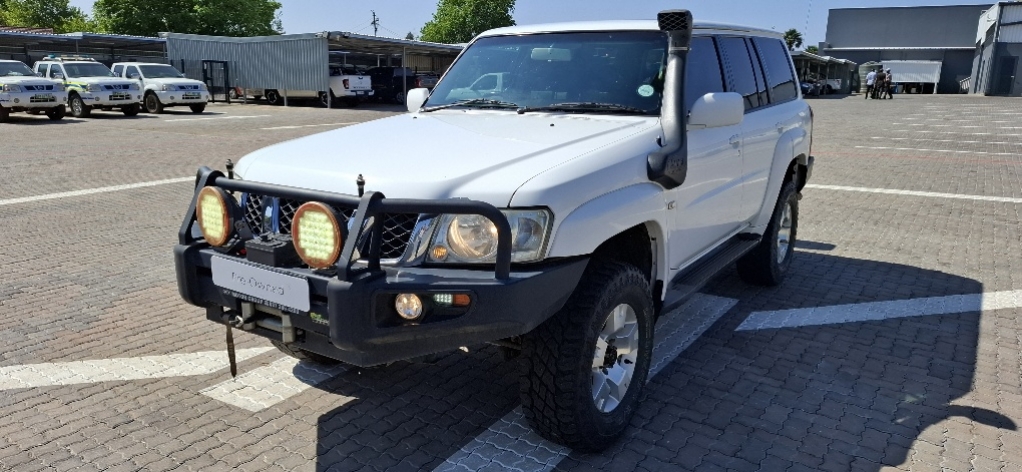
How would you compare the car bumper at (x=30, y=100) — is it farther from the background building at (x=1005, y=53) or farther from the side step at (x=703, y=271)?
the background building at (x=1005, y=53)

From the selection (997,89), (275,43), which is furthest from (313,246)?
(997,89)

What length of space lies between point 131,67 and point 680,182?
84.1ft

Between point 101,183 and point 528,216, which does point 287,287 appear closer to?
point 528,216

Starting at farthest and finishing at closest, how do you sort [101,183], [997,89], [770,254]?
[997,89] < [101,183] < [770,254]

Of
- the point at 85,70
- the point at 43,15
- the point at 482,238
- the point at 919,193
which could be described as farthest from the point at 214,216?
the point at 43,15

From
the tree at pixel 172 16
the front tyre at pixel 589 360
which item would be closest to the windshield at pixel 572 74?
the front tyre at pixel 589 360

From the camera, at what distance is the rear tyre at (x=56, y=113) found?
21.5 m

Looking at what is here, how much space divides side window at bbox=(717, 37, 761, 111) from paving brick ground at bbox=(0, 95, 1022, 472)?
59.2 inches

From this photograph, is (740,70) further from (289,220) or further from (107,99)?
(107,99)

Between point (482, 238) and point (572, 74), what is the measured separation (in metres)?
1.61

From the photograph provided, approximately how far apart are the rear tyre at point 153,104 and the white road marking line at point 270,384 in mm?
23502

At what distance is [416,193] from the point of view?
2654mm

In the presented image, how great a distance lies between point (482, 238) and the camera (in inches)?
106

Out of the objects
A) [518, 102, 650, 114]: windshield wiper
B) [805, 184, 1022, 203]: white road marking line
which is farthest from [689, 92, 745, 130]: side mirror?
[805, 184, 1022, 203]: white road marking line
